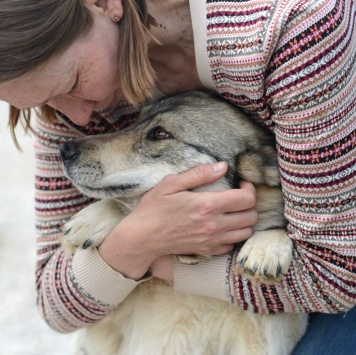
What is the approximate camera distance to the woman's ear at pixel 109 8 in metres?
1.92

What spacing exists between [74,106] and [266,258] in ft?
2.70

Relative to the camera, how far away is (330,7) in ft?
6.24

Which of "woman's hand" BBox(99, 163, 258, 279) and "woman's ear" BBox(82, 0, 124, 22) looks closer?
"woman's ear" BBox(82, 0, 124, 22)

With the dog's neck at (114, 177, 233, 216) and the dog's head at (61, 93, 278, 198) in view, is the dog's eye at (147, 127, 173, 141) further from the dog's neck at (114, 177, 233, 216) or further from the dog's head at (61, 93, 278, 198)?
the dog's neck at (114, 177, 233, 216)

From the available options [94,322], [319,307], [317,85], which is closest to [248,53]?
[317,85]

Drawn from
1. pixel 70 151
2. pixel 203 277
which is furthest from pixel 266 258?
pixel 70 151

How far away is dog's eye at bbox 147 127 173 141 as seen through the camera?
223 cm

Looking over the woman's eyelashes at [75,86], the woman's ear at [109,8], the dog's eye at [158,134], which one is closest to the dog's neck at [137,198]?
the dog's eye at [158,134]

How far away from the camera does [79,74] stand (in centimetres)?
199

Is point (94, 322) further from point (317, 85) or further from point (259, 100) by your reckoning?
point (317, 85)

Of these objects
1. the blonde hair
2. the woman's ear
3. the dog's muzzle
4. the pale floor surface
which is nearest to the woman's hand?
the dog's muzzle

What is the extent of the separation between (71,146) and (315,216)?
864 millimetres

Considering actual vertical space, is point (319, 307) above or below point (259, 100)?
below

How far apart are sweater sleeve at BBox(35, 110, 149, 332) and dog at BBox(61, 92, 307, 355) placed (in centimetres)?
12
